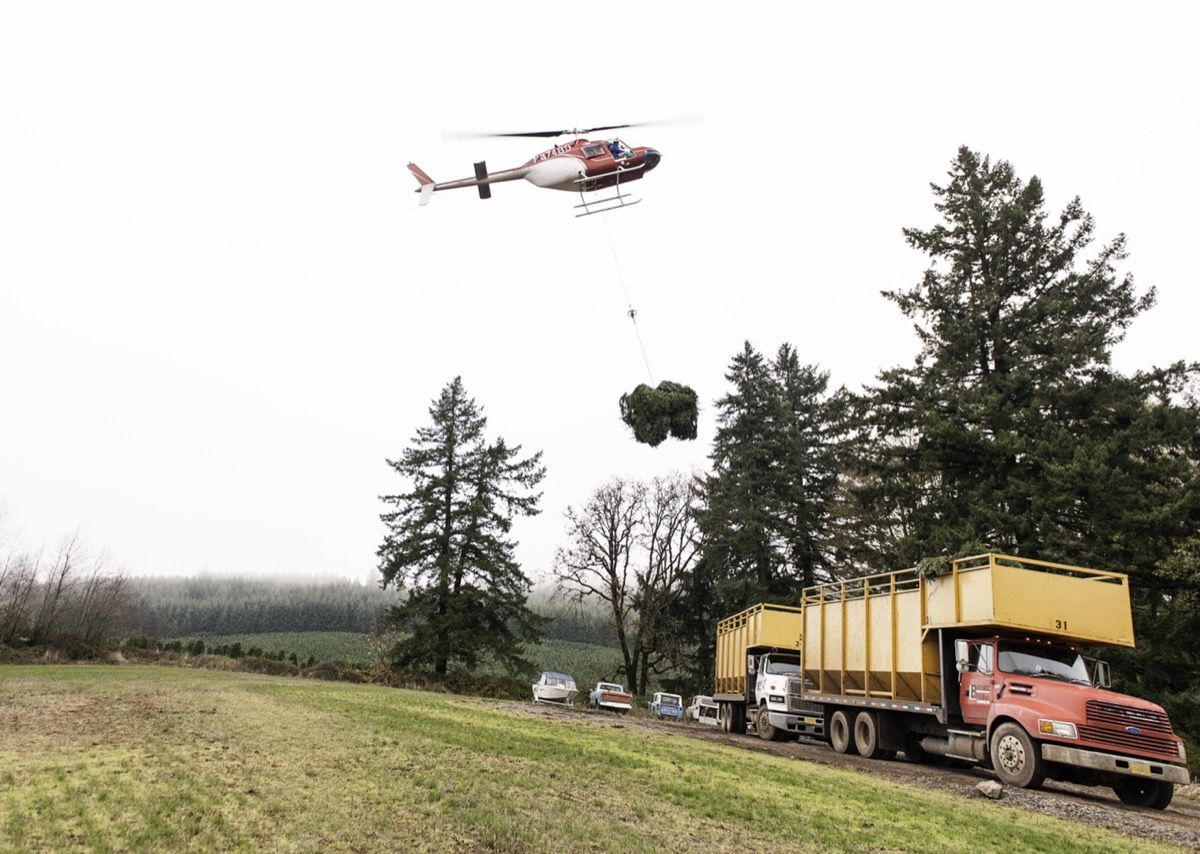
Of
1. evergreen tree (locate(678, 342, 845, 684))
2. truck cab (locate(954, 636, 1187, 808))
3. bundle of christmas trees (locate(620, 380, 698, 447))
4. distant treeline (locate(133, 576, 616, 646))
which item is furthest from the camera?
distant treeline (locate(133, 576, 616, 646))

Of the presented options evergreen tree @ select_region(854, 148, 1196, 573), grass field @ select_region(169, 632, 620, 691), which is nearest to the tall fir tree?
evergreen tree @ select_region(854, 148, 1196, 573)

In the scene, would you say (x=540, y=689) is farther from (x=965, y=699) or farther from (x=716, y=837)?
(x=716, y=837)

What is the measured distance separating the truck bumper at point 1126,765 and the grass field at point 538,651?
35.3 meters

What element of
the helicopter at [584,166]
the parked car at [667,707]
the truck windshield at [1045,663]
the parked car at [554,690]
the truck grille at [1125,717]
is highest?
the helicopter at [584,166]

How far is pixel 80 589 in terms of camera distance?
68000mm

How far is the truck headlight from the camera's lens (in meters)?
11.8

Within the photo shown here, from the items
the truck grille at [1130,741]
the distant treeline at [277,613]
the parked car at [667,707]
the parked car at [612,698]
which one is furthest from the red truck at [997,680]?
the distant treeline at [277,613]

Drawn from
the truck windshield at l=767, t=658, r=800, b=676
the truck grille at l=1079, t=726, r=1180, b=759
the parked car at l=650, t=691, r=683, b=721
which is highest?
the truck windshield at l=767, t=658, r=800, b=676

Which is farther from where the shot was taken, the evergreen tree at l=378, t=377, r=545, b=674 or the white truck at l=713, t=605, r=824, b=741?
the evergreen tree at l=378, t=377, r=545, b=674

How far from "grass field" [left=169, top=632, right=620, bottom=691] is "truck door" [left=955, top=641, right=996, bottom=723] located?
3270 centimetres

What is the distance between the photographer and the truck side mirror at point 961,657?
14.3 meters

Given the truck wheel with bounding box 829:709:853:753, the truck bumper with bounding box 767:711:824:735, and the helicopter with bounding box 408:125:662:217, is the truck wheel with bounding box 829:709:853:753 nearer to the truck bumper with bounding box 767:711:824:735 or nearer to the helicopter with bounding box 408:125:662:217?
the truck bumper with bounding box 767:711:824:735

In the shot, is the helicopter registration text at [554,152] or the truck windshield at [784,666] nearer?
the helicopter registration text at [554,152]

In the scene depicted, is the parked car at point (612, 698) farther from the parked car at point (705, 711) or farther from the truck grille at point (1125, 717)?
the truck grille at point (1125, 717)
